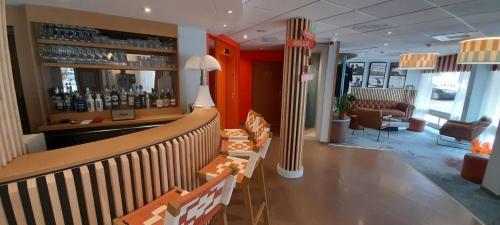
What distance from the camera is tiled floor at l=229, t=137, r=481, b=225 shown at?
2314 millimetres

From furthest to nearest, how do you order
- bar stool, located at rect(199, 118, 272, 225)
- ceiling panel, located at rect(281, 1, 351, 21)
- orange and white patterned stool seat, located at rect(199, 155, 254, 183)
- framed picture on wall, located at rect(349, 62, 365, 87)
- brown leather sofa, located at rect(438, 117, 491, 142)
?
framed picture on wall, located at rect(349, 62, 365, 87) → brown leather sofa, located at rect(438, 117, 491, 142) → ceiling panel, located at rect(281, 1, 351, 21) → orange and white patterned stool seat, located at rect(199, 155, 254, 183) → bar stool, located at rect(199, 118, 272, 225)

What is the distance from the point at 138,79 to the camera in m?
2.87

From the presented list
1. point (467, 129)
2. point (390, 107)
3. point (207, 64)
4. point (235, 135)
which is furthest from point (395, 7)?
point (390, 107)

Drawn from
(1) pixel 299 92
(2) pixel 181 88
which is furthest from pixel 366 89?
(2) pixel 181 88

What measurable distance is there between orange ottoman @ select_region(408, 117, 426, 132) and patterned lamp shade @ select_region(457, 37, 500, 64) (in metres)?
4.48

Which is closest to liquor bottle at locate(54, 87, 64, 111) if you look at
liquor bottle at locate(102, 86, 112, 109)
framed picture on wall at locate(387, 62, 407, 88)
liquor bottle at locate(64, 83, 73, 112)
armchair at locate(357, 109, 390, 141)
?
liquor bottle at locate(64, 83, 73, 112)

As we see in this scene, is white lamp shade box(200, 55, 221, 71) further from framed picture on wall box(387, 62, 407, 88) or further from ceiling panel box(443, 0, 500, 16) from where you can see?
framed picture on wall box(387, 62, 407, 88)

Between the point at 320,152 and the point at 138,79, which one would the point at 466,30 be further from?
the point at 138,79

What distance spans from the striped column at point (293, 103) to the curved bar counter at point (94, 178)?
1938 mm

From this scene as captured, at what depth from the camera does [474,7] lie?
2.18 m

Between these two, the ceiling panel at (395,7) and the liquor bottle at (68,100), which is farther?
the liquor bottle at (68,100)

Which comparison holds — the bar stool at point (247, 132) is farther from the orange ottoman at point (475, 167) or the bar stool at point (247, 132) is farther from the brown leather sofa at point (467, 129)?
the brown leather sofa at point (467, 129)

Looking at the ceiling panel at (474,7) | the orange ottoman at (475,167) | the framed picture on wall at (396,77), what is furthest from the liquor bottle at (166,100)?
the framed picture on wall at (396,77)

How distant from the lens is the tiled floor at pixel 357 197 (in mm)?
2314
